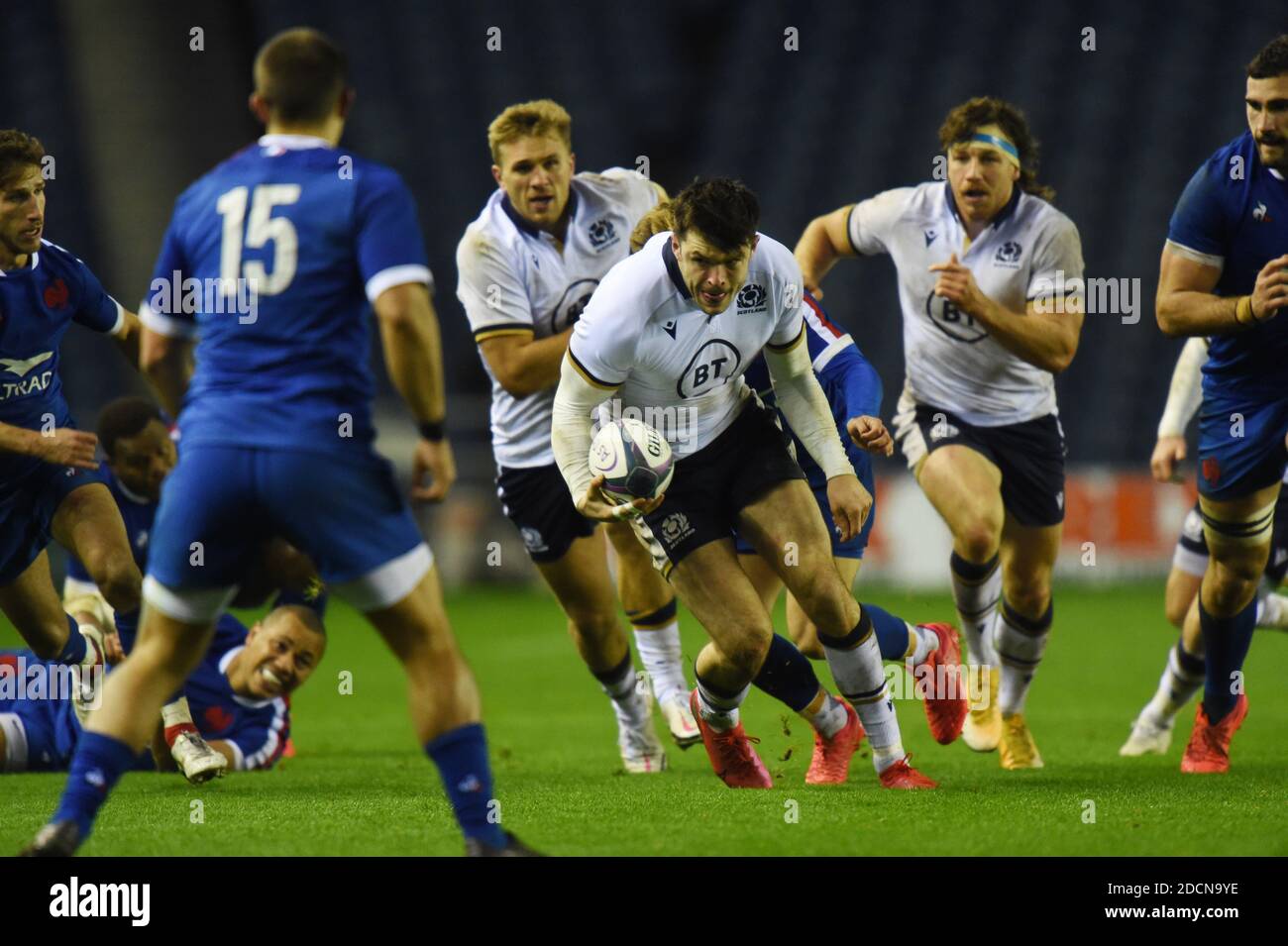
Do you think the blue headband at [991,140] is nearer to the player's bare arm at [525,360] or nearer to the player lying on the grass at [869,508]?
the player lying on the grass at [869,508]

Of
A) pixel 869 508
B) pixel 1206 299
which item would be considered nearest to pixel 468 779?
pixel 869 508

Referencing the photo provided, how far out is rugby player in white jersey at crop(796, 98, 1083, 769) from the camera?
21.8ft

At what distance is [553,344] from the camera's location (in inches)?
251

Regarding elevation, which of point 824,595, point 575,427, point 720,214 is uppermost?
point 720,214

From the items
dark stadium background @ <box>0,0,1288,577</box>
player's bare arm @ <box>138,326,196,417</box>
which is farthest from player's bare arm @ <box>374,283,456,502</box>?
dark stadium background @ <box>0,0,1288,577</box>

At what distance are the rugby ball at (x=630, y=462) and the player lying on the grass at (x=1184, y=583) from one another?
2571 millimetres

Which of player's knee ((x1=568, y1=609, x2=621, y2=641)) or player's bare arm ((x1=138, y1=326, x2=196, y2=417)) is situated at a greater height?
player's bare arm ((x1=138, y1=326, x2=196, y2=417))

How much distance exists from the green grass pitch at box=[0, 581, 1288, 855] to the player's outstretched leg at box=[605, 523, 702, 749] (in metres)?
0.22

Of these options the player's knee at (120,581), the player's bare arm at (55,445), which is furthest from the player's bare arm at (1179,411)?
the player's bare arm at (55,445)

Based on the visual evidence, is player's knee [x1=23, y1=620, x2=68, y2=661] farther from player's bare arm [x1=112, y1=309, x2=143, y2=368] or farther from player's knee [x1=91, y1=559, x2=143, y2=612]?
player's bare arm [x1=112, y1=309, x2=143, y2=368]

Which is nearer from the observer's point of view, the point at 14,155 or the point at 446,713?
the point at 446,713

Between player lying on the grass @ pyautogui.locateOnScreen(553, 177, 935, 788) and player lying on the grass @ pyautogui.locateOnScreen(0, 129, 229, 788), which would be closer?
player lying on the grass @ pyautogui.locateOnScreen(553, 177, 935, 788)

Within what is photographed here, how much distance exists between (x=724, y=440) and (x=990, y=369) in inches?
69.4

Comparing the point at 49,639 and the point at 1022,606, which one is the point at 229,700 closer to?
the point at 49,639
